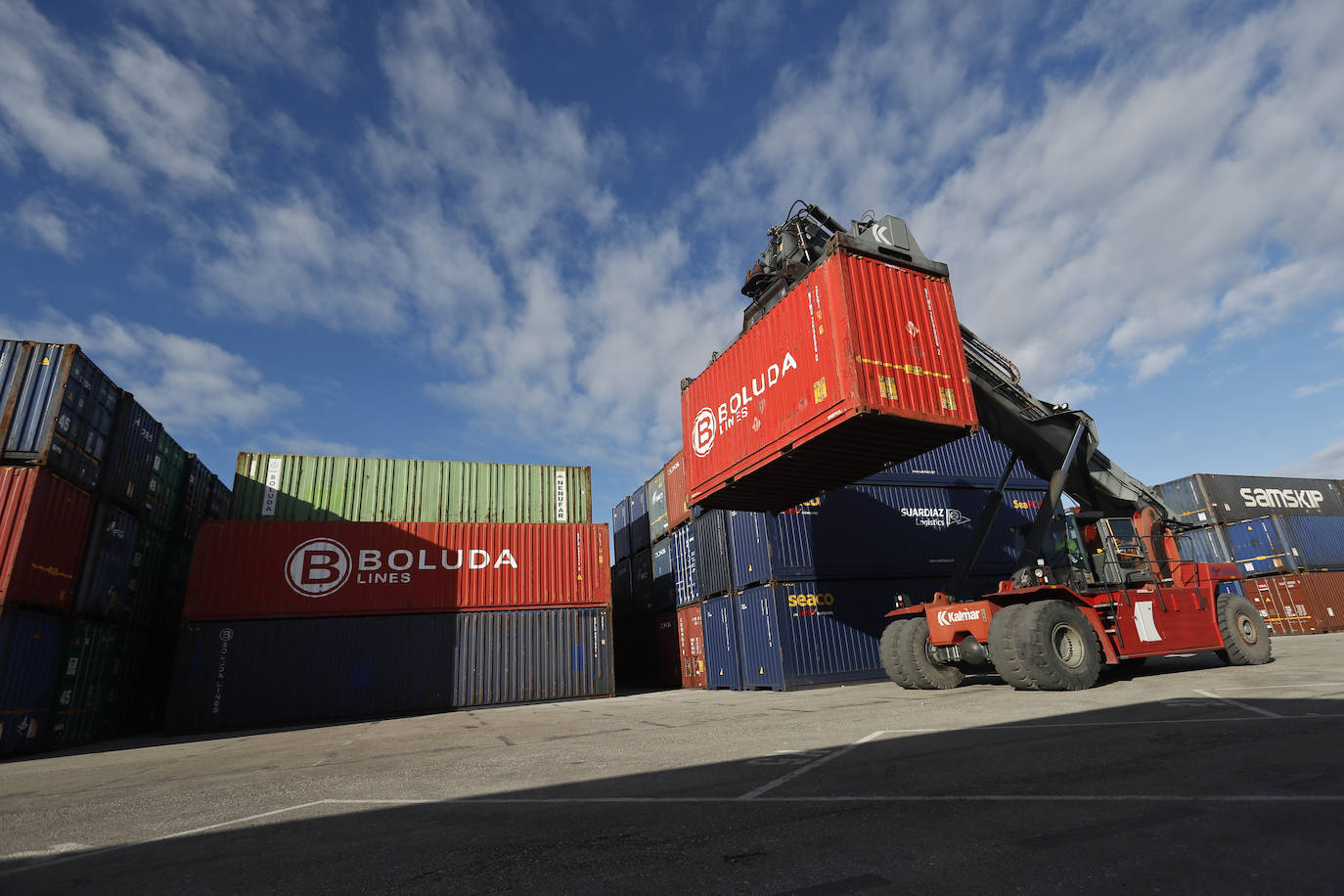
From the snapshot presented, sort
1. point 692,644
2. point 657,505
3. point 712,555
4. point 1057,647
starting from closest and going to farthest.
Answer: point 1057,647, point 712,555, point 692,644, point 657,505

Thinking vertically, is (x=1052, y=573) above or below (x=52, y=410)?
below

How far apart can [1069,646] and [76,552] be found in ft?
71.4

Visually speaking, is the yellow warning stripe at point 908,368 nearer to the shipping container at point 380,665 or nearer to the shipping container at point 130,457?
the shipping container at point 380,665

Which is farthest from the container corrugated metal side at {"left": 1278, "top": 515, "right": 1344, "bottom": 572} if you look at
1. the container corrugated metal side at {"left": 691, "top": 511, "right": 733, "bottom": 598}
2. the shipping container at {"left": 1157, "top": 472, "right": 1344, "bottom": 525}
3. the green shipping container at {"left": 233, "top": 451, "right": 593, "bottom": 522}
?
the green shipping container at {"left": 233, "top": 451, "right": 593, "bottom": 522}

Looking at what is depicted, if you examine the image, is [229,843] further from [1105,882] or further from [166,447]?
[166,447]

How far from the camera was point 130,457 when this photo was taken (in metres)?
16.9

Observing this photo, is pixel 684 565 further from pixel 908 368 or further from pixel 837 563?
pixel 908 368

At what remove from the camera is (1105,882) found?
2857 millimetres

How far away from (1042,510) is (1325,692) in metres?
4.82

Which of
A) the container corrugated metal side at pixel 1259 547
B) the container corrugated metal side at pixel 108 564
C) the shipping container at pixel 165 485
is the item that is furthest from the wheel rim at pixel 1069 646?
the container corrugated metal side at pixel 1259 547

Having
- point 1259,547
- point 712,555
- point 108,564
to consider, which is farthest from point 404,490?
point 1259,547

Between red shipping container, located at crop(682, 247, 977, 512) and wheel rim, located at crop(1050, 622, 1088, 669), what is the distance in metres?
3.94

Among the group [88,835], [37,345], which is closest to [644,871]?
[88,835]

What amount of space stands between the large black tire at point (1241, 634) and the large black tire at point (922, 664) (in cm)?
589
